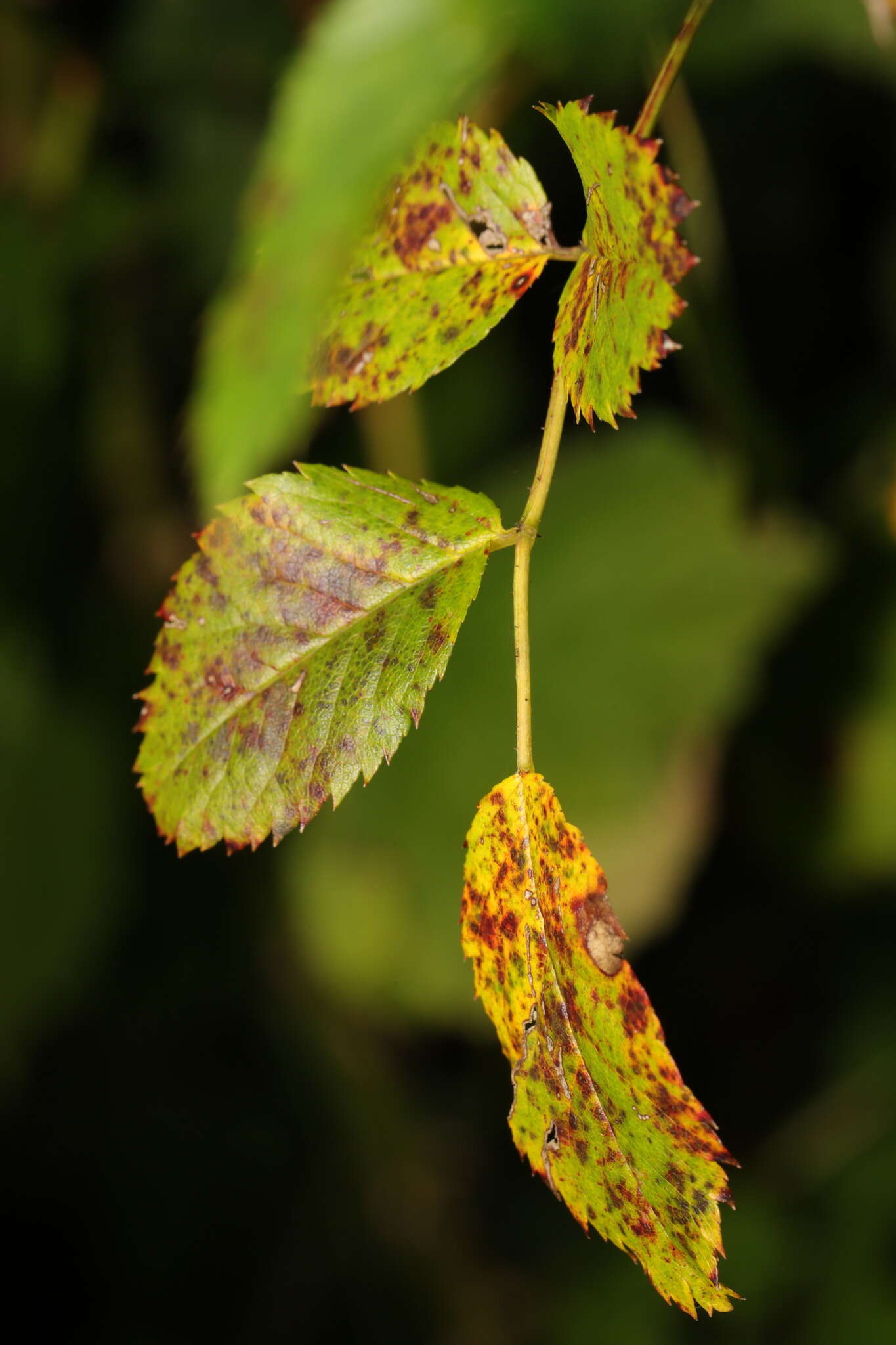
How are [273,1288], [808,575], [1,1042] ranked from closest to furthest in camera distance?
[808,575] → [1,1042] → [273,1288]

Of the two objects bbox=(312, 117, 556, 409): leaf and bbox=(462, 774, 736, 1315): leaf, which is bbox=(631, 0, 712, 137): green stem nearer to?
bbox=(312, 117, 556, 409): leaf

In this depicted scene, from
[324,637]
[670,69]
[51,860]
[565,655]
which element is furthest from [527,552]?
[51,860]

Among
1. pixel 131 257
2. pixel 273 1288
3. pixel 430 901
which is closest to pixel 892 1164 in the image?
pixel 430 901

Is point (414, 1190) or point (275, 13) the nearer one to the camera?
point (275, 13)

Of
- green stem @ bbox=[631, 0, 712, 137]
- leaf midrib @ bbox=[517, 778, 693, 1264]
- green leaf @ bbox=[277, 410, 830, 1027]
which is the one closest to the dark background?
green leaf @ bbox=[277, 410, 830, 1027]

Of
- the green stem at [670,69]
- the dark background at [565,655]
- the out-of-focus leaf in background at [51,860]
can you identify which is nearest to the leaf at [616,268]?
the green stem at [670,69]

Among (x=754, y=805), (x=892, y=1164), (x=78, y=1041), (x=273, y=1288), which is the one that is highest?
(x=754, y=805)

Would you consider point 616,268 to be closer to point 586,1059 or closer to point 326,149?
point 326,149

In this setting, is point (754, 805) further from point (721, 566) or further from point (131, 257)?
point (131, 257)
